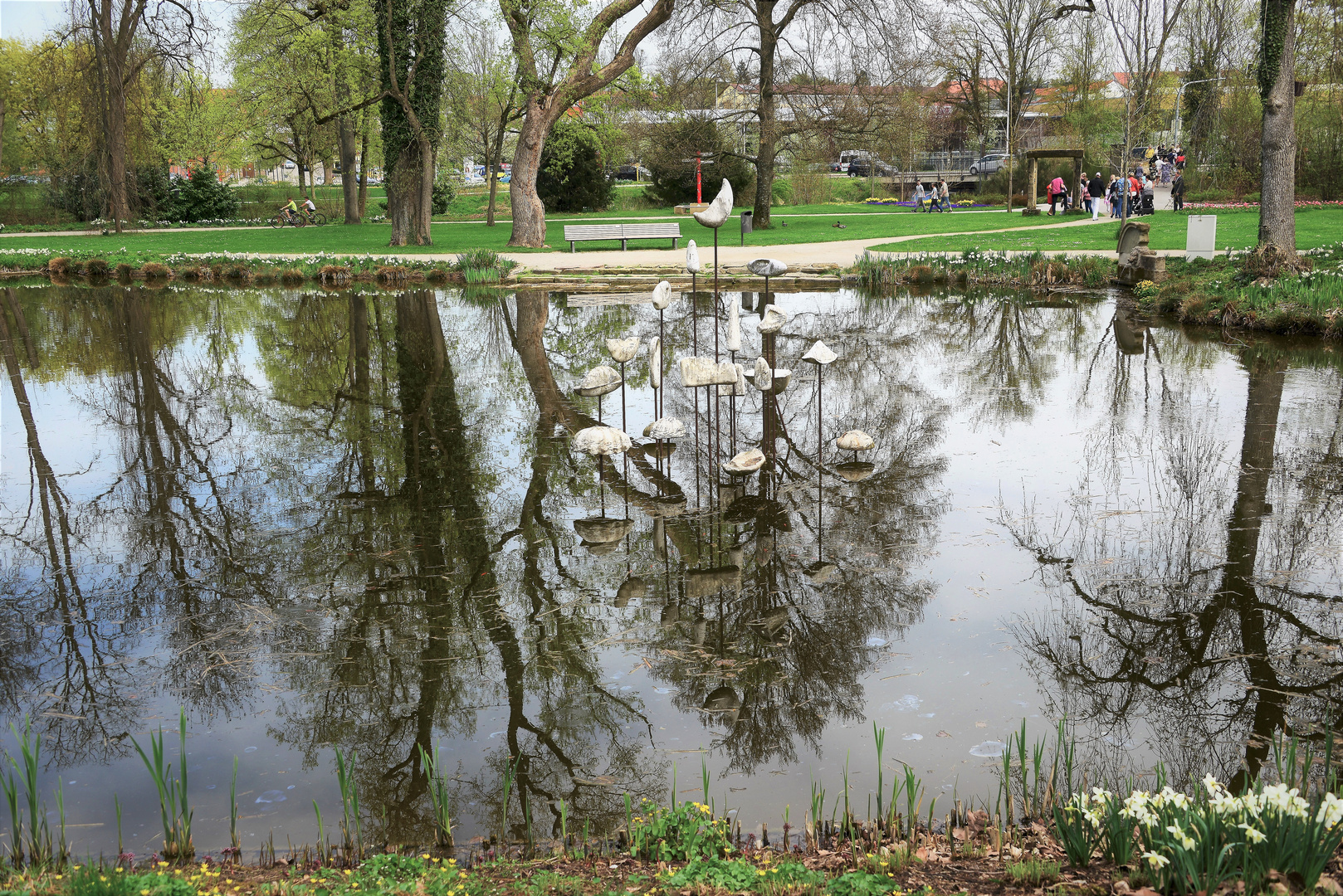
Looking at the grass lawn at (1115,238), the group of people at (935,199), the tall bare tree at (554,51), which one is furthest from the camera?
the group of people at (935,199)

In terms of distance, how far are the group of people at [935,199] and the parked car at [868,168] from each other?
29.1 ft

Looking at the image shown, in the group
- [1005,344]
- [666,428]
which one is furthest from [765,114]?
[666,428]

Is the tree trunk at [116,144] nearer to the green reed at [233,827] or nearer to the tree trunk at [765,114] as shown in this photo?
the tree trunk at [765,114]

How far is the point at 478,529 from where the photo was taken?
691 centimetres

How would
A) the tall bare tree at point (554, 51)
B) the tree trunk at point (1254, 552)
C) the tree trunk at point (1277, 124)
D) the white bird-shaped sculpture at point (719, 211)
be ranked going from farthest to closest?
1. the tall bare tree at point (554, 51)
2. the tree trunk at point (1277, 124)
3. the white bird-shaped sculpture at point (719, 211)
4. the tree trunk at point (1254, 552)

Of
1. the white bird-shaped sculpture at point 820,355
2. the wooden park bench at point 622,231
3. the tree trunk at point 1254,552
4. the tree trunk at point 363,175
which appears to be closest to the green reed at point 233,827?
the tree trunk at point 1254,552

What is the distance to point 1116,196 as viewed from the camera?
31969 millimetres

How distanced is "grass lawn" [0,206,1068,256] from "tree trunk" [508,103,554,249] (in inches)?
28.2

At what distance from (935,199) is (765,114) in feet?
37.0

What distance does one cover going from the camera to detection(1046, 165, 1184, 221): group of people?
1251 inches

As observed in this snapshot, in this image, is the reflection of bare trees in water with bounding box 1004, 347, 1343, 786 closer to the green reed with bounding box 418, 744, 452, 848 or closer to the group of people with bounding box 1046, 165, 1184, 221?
the green reed with bounding box 418, 744, 452, 848

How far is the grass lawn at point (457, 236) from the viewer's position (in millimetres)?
27750

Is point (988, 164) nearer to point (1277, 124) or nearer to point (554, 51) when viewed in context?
point (554, 51)

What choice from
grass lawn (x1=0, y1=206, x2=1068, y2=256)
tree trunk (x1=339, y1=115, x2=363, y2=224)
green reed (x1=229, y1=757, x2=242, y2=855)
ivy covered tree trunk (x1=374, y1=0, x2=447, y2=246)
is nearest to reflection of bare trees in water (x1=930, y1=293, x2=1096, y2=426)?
green reed (x1=229, y1=757, x2=242, y2=855)
